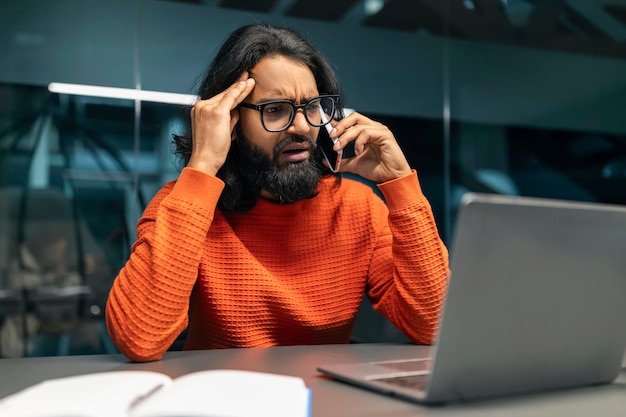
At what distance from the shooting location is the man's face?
150 cm

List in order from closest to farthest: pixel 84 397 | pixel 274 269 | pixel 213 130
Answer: pixel 84 397 < pixel 213 130 < pixel 274 269

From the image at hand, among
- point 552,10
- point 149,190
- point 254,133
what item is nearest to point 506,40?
point 552,10

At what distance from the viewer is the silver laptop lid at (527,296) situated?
628 millimetres

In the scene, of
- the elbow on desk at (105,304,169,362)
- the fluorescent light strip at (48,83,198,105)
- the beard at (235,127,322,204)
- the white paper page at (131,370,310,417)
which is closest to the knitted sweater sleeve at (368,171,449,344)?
the beard at (235,127,322,204)

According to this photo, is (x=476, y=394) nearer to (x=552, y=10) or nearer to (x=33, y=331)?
(x=33, y=331)

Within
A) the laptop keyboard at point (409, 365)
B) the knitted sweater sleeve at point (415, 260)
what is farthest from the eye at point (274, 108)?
the laptop keyboard at point (409, 365)

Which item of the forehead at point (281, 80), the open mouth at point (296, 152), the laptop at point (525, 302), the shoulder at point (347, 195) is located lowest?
the laptop at point (525, 302)

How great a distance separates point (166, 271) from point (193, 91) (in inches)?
71.1

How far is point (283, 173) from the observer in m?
1.50

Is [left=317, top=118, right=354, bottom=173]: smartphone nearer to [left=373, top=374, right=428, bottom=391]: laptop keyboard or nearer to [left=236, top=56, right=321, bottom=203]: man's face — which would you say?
[left=236, top=56, right=321, bottom=203]: man's face

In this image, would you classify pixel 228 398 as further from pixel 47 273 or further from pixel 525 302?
pixel 47 273

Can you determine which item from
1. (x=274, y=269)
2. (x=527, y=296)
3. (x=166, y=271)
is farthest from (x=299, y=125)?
(x=527, y=296)

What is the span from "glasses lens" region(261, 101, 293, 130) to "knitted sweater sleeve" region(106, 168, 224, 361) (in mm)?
327

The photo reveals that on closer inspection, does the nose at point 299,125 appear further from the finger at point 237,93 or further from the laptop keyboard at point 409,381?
the laptop keyboard at point 409,381
